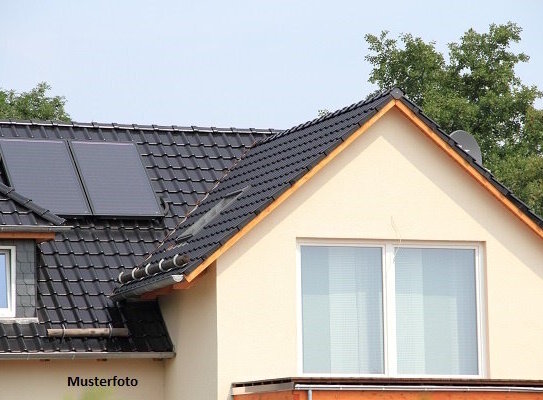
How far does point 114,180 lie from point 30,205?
7.73 feet

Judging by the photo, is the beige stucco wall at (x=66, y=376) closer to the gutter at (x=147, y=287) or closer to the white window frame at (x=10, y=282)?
the white window frame at (x=10, y=282)

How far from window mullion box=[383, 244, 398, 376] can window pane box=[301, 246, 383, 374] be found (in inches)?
3.4

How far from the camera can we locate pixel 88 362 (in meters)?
21.6

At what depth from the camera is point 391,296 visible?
21109mm

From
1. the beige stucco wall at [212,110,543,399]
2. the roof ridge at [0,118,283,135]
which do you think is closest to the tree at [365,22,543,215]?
the roof ridge at [0,118,283,135]

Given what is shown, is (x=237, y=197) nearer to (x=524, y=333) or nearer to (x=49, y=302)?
(x=49, y=302)

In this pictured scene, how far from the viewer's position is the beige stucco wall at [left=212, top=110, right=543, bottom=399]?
20594 millimetres

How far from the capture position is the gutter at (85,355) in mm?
20578

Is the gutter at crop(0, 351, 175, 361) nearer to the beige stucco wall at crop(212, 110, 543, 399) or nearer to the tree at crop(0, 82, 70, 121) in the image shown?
the beige stucco wall at crop(212, 110, 543, 399)

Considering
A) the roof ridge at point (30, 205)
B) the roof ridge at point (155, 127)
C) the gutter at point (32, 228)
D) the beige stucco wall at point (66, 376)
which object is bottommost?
the beige stucco wall at point (66, 376)

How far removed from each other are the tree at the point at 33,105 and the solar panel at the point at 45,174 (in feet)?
74.4

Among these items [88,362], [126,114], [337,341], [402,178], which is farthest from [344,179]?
[126,114]

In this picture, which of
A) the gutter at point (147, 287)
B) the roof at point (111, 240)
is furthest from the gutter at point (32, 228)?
the gutter at point (147, 287)

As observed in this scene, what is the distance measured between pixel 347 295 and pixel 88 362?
3.57m
